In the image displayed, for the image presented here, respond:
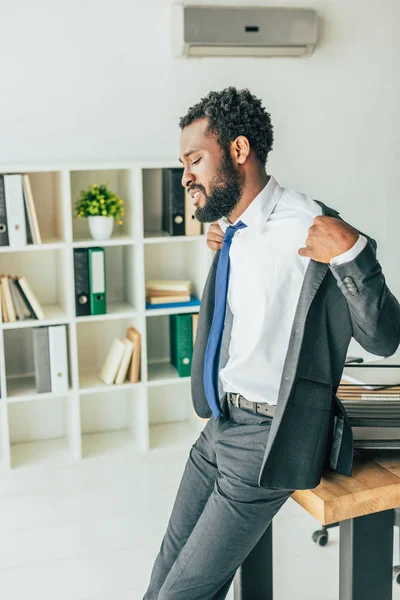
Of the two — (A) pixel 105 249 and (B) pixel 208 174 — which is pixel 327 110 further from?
(B) pixel 208 174

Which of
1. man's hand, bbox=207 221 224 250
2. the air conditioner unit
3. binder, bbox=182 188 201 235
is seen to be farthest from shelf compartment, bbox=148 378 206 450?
man's hand, bbox=207 221 224 250

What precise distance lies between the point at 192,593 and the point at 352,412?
1.84ft

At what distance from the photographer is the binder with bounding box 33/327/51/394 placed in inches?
146

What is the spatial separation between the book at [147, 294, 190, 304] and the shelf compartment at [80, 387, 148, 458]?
46cm

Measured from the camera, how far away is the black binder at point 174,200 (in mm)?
3762

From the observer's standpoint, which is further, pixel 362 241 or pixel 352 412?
pixel 352 412

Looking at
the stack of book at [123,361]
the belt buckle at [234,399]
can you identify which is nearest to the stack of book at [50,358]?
the stack of book at [123,361]

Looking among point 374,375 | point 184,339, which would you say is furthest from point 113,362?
point 374,375

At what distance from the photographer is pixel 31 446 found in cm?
401

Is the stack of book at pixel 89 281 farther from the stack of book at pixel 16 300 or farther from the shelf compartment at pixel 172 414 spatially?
the shelf compartment at pixel 172 414

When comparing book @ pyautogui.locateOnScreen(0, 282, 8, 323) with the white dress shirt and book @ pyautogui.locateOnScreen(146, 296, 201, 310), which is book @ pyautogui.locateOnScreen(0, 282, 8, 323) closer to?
book @ pyautogui.locateOnScreen(146, 296, 201, 310)

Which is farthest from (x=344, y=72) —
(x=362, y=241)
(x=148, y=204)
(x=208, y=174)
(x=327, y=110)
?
(x=362, y=241)

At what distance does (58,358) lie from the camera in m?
3.75

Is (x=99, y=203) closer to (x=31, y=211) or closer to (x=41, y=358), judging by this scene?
(x=31, y=211)
